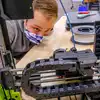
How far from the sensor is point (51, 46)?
123 centimetres

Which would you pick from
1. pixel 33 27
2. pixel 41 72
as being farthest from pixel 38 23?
pixel 41 72

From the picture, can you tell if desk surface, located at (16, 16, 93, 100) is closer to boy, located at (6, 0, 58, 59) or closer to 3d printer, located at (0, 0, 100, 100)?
boy, located at (6, 0, 58, 59)

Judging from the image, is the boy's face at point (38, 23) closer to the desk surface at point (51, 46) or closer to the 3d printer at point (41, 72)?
the desk surface at point (51, 46)

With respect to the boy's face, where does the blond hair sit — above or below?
above

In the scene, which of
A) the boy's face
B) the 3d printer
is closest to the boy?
the boy's face

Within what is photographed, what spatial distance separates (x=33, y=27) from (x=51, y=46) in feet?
0.57

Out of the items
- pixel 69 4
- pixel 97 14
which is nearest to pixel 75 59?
pixel 97 14

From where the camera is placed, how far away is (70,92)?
0.55m

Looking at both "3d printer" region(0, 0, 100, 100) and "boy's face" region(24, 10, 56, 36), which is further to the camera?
"boy's face" region(24, 10, 56, 36)

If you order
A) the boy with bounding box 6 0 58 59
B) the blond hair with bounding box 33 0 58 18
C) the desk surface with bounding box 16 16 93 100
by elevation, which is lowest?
the desk surface with bounding box 16 16 93 100

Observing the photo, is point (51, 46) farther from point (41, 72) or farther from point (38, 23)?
point (41, 72)

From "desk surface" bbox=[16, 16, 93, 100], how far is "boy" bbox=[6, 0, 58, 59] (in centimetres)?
7

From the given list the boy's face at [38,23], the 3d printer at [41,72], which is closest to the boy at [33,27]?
the boy's face at [38,23]

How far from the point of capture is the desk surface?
1074 mm
